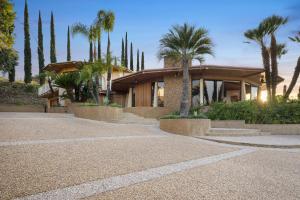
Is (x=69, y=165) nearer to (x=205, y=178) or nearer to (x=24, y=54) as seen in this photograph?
(x=205, y=178)

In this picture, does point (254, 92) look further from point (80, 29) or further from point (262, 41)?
point (80, 29)

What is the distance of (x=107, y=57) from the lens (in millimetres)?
16781

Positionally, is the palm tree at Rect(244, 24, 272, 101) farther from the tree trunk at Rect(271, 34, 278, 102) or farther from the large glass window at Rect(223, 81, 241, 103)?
the large glass window at Rect(223, 81, 241, 103)

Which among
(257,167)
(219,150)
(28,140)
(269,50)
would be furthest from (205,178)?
(269,50)

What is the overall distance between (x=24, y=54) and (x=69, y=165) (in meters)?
32.5

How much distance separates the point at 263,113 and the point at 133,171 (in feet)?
37.8

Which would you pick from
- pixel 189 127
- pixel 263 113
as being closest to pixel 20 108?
pixel 189 127

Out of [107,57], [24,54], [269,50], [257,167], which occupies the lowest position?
[257,167]

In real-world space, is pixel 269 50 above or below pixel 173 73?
above

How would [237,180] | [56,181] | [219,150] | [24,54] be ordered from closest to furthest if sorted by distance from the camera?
1. [56,181]
2. [237,180]
3. [219,150]
4. [24,54]

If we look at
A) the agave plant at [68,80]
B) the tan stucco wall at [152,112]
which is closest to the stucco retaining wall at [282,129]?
the tan stucco wall at [152,112]

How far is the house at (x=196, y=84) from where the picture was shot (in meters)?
17.3

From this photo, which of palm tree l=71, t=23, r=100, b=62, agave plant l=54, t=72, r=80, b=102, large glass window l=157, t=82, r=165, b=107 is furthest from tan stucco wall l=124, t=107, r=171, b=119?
agave plant l=54, t=72, r=80, b=102

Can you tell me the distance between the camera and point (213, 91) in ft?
60.0
